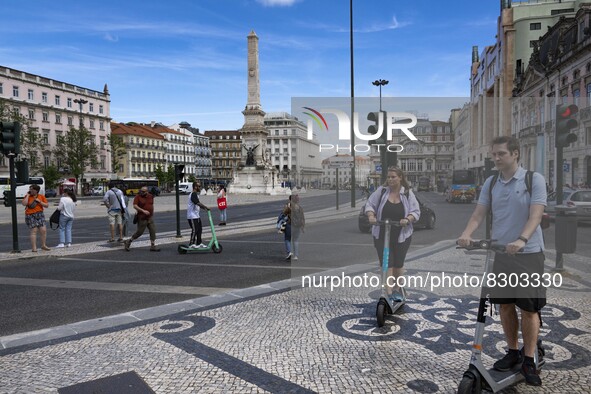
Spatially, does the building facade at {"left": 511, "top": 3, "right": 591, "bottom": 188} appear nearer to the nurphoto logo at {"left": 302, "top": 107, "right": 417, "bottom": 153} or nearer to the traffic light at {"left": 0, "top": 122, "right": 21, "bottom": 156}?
the nurphoto logo at {"left": 302, "top": 107, "right": 417, "bottom": 153}

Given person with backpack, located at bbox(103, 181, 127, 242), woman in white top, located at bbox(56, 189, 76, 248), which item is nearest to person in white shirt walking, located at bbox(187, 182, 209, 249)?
person with backpack, located at bbox(103, 181, 127, 242)

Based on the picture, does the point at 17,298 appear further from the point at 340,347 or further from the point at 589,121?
the point at 589,121

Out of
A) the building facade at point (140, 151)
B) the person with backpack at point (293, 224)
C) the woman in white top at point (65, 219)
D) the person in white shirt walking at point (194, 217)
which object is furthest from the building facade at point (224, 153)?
the person with backpack at point (293, 224)

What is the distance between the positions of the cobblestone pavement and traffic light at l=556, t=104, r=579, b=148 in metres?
2.39

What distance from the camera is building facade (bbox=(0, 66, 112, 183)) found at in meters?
64.9

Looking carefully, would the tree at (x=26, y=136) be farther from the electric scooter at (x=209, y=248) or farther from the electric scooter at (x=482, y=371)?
the electric scooter at (x=482, y=371)

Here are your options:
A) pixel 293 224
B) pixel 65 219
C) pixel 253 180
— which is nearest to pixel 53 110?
pixel 253 180

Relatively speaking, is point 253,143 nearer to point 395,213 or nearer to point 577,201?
point 577,201

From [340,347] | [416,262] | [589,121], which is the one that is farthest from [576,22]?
[340,347]

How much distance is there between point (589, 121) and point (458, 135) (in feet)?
6.69

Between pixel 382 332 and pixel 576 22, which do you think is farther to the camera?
pixel 576 22

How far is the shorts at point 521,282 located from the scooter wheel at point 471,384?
23.9 inches

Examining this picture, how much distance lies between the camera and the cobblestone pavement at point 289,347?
12.3 ft

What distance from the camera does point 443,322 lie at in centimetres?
519
